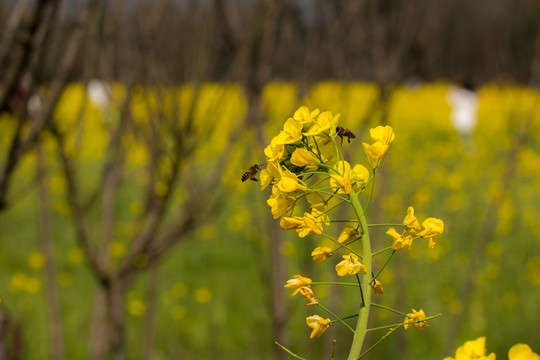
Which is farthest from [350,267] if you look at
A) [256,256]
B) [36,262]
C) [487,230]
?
[36,262]

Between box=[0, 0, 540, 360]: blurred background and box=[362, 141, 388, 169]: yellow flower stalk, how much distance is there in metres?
0.04

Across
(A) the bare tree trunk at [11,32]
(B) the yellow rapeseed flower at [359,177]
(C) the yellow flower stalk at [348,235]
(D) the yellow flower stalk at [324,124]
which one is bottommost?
(C) the yellow flower stalk at [348,235]

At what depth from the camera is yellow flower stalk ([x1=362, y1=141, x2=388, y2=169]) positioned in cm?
72

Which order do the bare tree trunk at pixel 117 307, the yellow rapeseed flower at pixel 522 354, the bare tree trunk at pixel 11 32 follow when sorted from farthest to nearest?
1. the bare tree trunk at pixel 117 307
2. the bare tree trunk at pixel 11 32
3. the yellow rapeseed flower at pixel 522 354

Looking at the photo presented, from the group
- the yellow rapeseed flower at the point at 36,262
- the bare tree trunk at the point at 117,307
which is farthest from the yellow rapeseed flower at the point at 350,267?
the yellow rapeseed flower at the point at 36,262

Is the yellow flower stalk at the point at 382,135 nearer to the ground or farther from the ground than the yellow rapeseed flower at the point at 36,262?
farther from the ground

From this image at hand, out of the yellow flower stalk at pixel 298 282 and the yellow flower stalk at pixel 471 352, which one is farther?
the yellow flower stalk at pixel 298 282

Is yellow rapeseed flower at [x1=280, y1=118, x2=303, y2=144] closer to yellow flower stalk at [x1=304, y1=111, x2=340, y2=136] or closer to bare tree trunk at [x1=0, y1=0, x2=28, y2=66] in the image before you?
yellow flower stalk at [x1=304, y1=111, x2=340, y2=136]

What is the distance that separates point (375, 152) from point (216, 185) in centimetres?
188

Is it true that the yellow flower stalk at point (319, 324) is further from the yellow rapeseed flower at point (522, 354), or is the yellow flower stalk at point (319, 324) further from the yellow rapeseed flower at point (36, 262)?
the yellow rapeseed flower at point (36, 262)

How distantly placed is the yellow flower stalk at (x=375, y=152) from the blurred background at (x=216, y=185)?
45 mm

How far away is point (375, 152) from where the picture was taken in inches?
28.5

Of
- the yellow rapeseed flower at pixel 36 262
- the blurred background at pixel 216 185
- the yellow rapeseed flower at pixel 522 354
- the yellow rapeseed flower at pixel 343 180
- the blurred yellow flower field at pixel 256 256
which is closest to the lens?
the yellow rapeseed flower at pixel 522 354

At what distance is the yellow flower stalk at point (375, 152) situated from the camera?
0.72 meters
